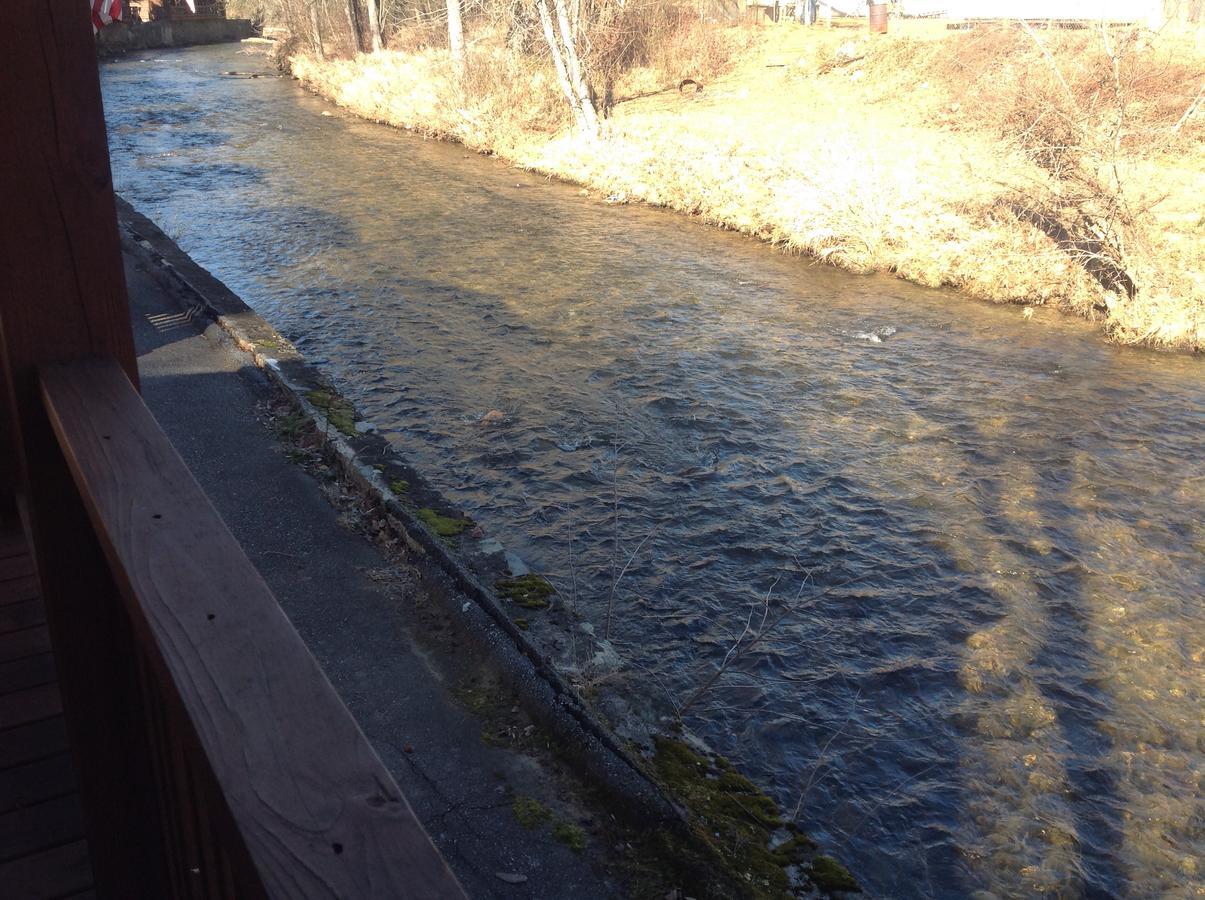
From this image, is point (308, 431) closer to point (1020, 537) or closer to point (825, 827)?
point (825, 827)

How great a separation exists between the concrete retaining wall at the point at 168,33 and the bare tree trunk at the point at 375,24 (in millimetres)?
14006

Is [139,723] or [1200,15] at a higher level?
[1200,15]

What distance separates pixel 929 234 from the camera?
43.7 feet

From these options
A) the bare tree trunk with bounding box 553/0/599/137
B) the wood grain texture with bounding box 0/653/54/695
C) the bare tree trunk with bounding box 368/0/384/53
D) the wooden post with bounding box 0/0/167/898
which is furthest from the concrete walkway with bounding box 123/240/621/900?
the bare tree trunk with bounding box 368/0/384/53

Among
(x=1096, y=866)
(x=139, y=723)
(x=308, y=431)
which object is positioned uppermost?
(x=139, y=723)

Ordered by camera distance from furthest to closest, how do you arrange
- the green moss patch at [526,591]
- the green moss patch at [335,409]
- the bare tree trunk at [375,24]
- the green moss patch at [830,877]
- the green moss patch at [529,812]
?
the bare tree trunk at [375,24] < the green moss patch at [335,409] < the green moss patch at [526,591] < the green moss patch at [830,877] < the green moss patch at [529,812]

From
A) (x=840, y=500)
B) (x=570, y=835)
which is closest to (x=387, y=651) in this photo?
(x=570, y=835)

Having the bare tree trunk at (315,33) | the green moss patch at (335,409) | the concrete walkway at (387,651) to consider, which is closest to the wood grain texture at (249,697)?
the concrete walkway at (387,651)

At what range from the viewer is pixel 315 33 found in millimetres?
35688

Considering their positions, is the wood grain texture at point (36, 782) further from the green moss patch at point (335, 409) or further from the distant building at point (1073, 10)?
the distant building at point (1073, 10)

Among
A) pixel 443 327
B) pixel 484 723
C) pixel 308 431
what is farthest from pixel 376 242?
pixel 484 723

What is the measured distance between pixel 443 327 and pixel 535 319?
1.06 m

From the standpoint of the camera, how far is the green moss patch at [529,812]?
373 centimetres

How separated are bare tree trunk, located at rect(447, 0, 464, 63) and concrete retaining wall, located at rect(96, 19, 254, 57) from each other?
2329cm
